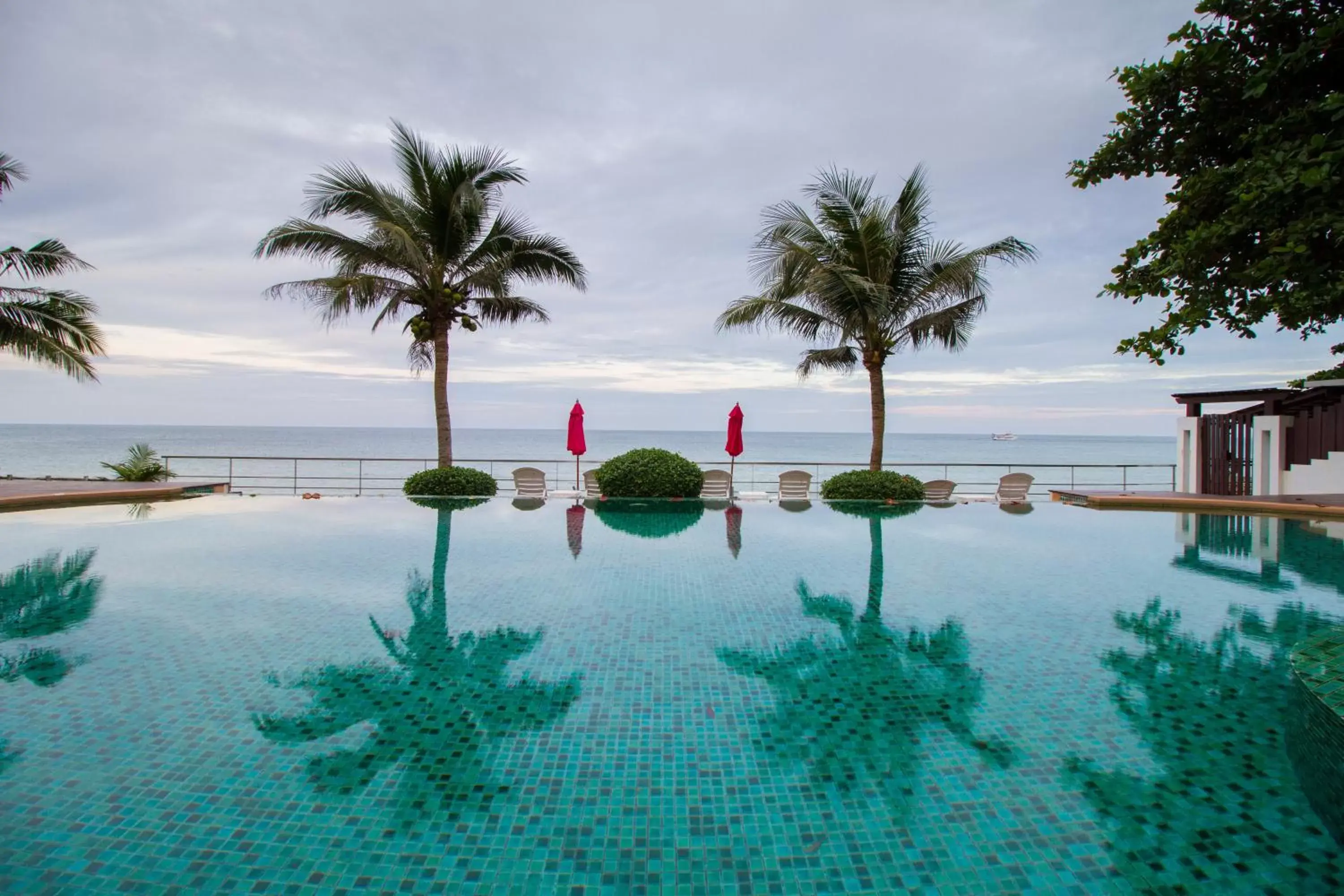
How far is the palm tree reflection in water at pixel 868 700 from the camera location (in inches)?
128

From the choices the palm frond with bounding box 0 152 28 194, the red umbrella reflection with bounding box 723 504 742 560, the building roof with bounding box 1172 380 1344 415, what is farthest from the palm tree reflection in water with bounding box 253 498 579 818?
the building roof with bounding box 1172 380 1344 415

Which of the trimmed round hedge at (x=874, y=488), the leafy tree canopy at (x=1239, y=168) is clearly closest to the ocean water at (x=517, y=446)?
the trimmed round hedge at (x=874, y=488)

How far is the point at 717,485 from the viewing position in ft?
46.0

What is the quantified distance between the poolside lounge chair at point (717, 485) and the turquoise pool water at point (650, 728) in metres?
6.30

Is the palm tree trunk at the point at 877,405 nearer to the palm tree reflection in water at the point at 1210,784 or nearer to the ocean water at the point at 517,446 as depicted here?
the palm tree reflection in water at the point at 1210,784

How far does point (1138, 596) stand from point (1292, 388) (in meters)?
9.95

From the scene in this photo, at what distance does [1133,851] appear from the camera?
2561mm

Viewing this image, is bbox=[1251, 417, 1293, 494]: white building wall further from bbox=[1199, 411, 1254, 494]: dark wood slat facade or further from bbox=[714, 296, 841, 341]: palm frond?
bbox=[714, 296, 841, 341]: palm frond

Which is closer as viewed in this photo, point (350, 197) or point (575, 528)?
point (575, 528)

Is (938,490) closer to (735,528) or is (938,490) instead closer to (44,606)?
(735,528)

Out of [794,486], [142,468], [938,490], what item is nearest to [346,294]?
[142,468]

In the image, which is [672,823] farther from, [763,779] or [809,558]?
[809,558]

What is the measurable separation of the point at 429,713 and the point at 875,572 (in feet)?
17.4

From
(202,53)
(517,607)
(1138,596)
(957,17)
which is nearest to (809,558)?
(1138,596)
